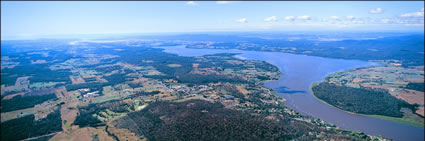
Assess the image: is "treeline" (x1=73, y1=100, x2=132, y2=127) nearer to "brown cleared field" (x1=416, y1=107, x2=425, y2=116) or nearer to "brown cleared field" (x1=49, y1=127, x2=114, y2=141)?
"brown cleared field" (x1=49, y1=127, x2=114, y2=141)

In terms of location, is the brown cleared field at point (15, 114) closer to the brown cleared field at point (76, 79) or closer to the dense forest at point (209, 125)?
the dense forest at point (209, 125)

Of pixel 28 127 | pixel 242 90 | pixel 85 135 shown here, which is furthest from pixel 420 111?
pixel 28 127

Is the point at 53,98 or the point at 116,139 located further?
the point at 53,98

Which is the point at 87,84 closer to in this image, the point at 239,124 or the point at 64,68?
the point at 64,68

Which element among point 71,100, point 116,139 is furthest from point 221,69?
point 116,139

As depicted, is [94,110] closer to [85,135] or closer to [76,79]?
[85,135]
